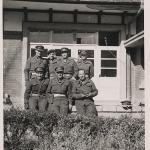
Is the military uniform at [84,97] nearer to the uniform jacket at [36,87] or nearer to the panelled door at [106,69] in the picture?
the uniform jacket at [36,87]

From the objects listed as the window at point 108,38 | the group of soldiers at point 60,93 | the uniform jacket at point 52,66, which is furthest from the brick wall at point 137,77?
the group of soldiers at point 60,93

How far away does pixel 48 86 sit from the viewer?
8.05 metres

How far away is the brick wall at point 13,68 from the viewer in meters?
11.4

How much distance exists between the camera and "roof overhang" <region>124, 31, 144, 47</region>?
1059 cm

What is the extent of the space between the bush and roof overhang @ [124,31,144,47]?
5195 millimetres

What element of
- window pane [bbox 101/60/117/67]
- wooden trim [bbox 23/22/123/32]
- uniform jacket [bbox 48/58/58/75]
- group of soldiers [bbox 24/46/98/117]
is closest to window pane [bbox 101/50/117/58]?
window pane [bbox 101/60/117/67]

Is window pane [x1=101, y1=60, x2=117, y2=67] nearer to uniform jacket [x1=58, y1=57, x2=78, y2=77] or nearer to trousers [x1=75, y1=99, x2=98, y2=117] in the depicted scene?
uniform jacket [x1=58, y1=57, x2=78, y2=77]

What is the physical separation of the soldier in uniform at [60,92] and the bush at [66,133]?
2.13 m

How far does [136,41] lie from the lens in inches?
434

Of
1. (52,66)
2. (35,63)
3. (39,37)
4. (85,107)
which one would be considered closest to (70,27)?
(39,37)

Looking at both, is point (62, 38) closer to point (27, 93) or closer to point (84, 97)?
point (27, 93)

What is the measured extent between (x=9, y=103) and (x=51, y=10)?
290 centimetres

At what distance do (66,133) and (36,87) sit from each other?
2.57m

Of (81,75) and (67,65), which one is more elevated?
(67,65)
